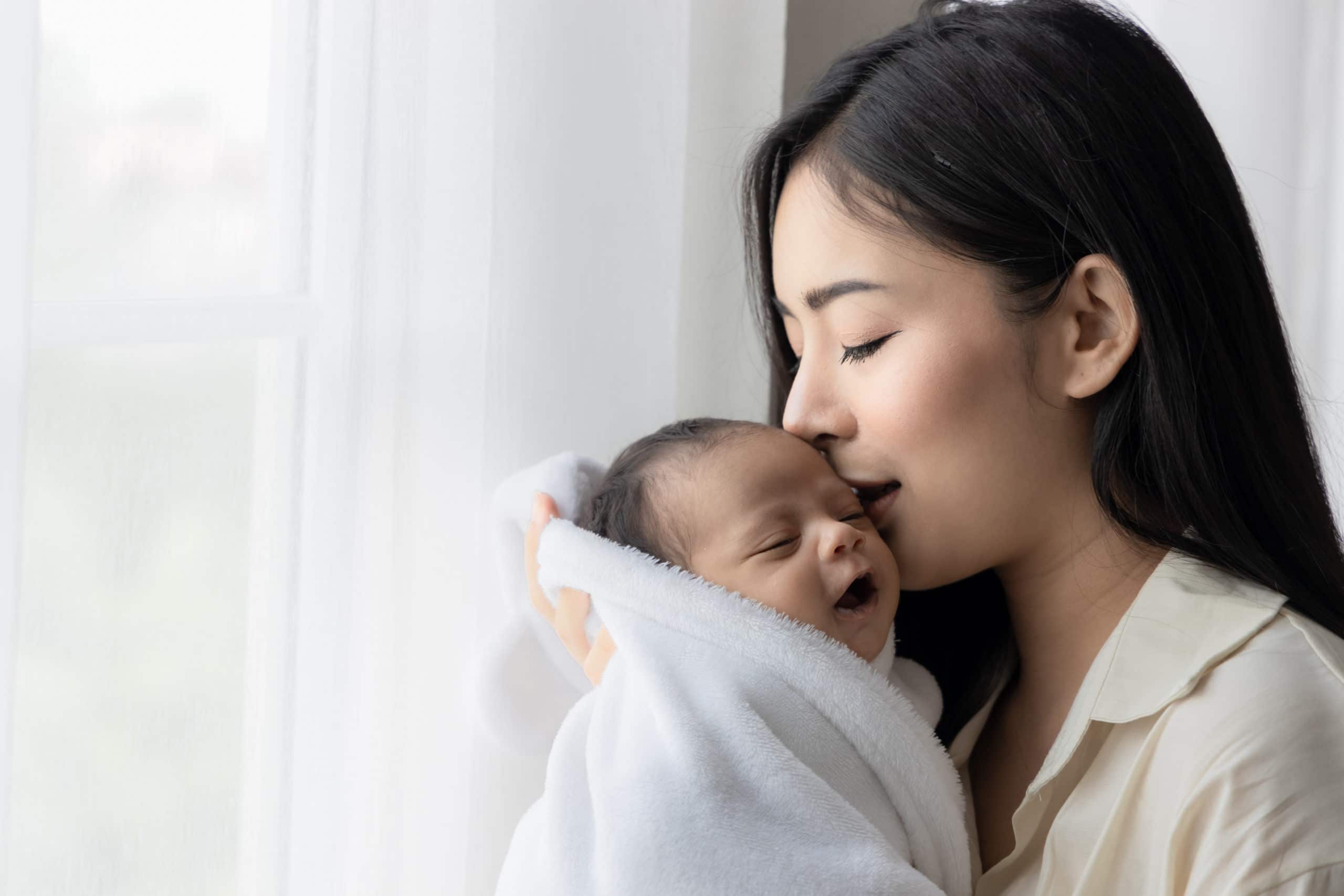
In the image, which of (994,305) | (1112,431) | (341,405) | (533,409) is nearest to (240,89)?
(341,405)

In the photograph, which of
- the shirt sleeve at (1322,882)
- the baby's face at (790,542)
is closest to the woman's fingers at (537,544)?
the baby's face at (790,542)

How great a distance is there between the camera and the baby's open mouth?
42.8 inches

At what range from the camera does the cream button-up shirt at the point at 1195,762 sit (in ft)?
2.92

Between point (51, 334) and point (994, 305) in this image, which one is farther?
point (994, 305)

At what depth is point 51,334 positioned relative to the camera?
2.78 feet

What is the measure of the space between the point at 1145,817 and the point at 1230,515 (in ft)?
0.97

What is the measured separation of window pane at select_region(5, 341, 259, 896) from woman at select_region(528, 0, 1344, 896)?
0.31m

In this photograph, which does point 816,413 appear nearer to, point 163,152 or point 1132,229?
point 1132,229

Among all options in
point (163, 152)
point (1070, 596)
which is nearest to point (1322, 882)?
point (1070, 596)

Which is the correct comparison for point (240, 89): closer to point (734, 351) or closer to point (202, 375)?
point (202, 375)

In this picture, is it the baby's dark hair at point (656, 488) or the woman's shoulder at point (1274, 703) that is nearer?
the woman's shoulder at point (1274, 703)

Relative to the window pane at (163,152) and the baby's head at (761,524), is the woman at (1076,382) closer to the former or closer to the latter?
the baby's head at (761,524)

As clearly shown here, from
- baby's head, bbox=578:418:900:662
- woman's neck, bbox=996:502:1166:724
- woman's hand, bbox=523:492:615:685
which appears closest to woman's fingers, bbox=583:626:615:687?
woman's hand, bbox=523:492:615:685

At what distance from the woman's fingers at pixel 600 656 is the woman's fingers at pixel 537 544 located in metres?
0.06
